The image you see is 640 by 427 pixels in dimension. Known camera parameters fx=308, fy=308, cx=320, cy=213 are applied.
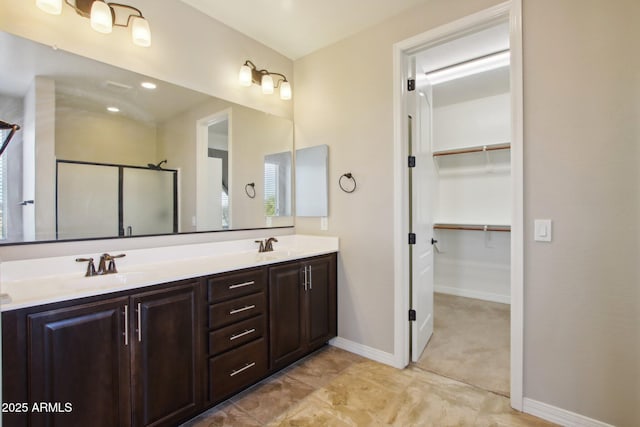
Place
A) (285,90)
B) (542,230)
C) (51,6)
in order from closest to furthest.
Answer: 1. (51,6)
2. (542,230)
3. (285,90)

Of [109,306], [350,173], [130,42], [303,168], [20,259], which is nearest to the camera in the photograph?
[109,306]

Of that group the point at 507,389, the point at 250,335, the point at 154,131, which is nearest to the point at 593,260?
the point at 507,389

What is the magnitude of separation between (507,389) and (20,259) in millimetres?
2950

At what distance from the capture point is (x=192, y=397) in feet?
5.49

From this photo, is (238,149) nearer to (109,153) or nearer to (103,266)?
(109,153)

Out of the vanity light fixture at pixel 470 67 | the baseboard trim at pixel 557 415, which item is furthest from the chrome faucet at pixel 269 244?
the vanity light fixture at pixel 470 67

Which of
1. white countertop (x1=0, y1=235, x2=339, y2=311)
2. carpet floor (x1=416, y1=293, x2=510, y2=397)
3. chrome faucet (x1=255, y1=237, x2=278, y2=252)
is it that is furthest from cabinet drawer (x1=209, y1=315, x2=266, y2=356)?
carpet floor (x1=416, y1=293, x2=510, y2=397)

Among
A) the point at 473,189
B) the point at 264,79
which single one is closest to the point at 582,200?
the point at 264,79

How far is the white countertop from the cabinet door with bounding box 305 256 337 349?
6.7 inches

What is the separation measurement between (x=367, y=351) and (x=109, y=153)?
2333mm

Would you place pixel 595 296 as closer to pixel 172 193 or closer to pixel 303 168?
pixel 303 168

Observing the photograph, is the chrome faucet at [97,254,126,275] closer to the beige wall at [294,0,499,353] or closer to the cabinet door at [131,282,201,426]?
the cabinet door at [131,282,201,426]

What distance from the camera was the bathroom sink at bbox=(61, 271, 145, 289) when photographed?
4.87ft

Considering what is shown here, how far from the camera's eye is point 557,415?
1735 millimetres
